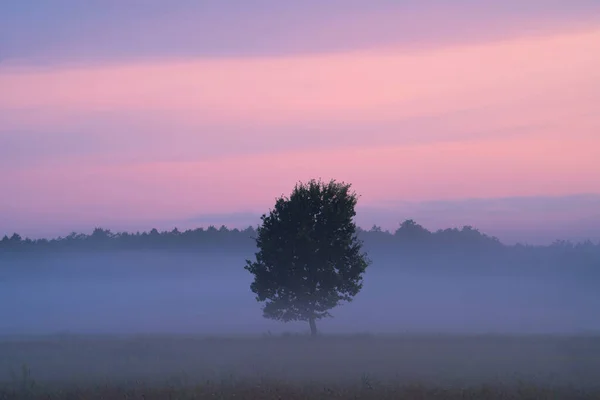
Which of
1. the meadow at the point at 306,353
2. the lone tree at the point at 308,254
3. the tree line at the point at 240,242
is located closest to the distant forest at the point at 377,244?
the tree line at the point at 240,242

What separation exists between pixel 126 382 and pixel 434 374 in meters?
11.8

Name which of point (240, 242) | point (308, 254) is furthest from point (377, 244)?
point (308, 254)

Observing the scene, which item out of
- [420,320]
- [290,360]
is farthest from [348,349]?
[420,320]

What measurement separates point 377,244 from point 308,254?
131 metres

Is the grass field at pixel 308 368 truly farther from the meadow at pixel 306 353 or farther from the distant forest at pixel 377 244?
the distant forest at pixel 377 244

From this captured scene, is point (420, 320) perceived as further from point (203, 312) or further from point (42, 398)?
point (42, 398)

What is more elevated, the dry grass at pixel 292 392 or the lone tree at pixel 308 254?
the lone tree at pixel 308 254

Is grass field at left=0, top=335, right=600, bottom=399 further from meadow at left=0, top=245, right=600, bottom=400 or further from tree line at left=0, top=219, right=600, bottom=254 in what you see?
tree line at left=0, top=219, right=600, bottom=254

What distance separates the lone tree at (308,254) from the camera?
44438mm

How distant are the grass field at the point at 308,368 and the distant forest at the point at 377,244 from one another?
411 ft

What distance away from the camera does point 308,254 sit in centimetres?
4428

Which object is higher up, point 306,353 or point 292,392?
point 292,392

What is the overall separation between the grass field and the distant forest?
411 feet

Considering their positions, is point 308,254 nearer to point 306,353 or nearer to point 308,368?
point 306,353
